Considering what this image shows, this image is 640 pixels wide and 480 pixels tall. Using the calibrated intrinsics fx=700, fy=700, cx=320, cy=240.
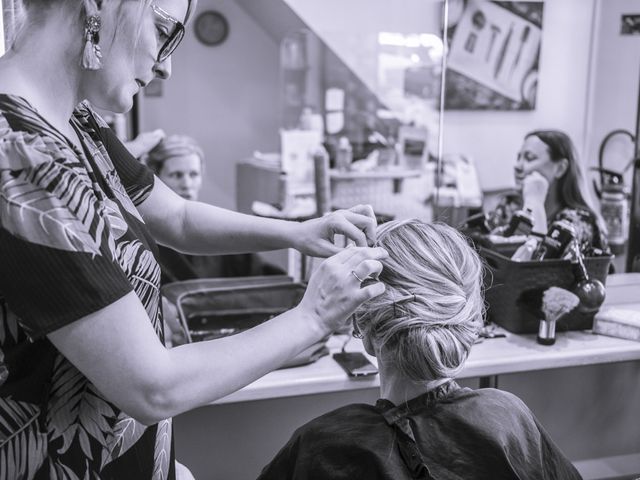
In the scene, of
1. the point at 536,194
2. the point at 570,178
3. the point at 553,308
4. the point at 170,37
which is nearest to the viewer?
the point at 170,37

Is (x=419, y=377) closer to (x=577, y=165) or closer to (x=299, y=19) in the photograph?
(x=577, y=165)

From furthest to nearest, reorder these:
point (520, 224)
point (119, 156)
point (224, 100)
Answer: point (224, 100) < point (520, 224) < point (119, 156)

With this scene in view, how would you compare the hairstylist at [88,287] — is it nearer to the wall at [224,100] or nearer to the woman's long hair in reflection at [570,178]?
the woman's long hair in reflection at [570,178]

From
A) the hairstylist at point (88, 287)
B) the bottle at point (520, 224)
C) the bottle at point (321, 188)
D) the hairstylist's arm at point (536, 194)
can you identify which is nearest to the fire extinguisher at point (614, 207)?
the hairstylist's arm at point (536, 194)

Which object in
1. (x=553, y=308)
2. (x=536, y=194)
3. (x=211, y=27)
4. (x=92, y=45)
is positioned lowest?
(x=553, y=308)

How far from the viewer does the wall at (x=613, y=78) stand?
107 inches

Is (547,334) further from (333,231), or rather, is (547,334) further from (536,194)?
(333,231)

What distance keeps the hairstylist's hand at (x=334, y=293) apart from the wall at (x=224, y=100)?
5934 mm

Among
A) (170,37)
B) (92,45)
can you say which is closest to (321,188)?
(170,37)

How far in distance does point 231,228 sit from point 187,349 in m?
0.49

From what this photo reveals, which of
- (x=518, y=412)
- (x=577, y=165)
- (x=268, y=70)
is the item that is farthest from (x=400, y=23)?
(x=518, y=412)

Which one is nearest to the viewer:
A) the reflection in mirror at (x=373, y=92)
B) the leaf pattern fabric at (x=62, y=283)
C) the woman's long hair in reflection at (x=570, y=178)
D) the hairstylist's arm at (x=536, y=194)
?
the leaf pattern fabric at (x=62, y=283)

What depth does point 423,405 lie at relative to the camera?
1389 mm

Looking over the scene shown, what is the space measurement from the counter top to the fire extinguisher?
2.41 ft
